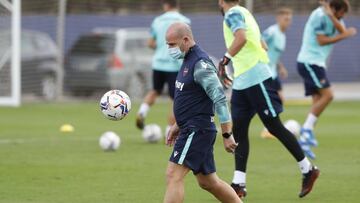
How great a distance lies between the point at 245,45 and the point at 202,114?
96.4 inches

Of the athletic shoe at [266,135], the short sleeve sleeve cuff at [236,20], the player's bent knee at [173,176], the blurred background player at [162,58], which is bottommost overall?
the athletic shoe at [266,135]

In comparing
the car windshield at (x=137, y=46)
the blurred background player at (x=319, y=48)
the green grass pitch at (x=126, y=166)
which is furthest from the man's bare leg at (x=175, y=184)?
the car windshield at (x=137, y=46)

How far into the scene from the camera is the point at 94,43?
26.4 metres

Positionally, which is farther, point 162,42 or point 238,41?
point 162,42

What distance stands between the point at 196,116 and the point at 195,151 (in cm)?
31

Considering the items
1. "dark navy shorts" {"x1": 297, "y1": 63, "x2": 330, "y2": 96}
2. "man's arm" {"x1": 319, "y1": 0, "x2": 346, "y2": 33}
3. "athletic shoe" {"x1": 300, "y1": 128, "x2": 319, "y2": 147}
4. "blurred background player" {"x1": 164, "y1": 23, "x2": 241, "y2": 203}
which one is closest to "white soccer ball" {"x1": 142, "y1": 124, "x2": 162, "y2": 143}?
"athletic shoe" {"x1": 300, "y1": 128, "x2": 319, "y2": 147}

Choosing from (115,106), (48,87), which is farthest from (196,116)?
(48,87)

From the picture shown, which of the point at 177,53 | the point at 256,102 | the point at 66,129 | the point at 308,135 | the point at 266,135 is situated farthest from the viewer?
the point at 66,129

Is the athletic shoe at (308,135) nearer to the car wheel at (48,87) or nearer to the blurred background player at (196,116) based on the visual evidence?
the blurred background player at (196,116)

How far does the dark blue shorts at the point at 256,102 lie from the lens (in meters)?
10.2

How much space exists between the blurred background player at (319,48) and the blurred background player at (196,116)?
212 inches

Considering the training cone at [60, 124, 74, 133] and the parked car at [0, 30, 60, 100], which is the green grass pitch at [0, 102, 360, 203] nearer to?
the training cone at [60, 124, 74, 133]

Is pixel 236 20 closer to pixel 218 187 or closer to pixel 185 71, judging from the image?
pixel 185 71

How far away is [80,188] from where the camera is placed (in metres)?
10.4
